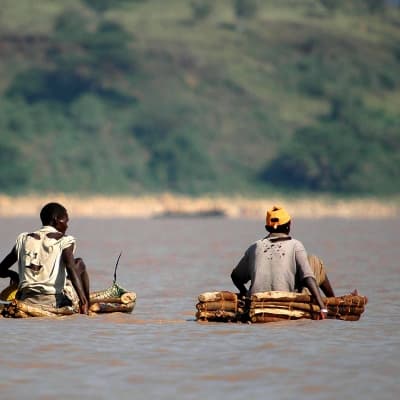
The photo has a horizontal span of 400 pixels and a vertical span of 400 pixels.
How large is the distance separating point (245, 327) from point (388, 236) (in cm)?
2979

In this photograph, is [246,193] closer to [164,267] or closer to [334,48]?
[334,48]

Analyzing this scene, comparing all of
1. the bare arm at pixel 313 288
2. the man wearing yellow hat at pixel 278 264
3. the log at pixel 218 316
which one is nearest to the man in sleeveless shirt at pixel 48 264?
the log at pixel 218 316

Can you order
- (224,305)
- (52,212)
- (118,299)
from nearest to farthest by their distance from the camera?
(224,305) < (52,212) < (118,299)

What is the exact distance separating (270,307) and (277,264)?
424mm

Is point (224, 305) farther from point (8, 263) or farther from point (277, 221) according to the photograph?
point (8, 263)

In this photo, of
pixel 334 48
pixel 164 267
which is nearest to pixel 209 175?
pixel 334 48

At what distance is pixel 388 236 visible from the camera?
43562mm

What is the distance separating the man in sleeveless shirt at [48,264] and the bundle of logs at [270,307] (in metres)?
1.29

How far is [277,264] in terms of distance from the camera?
561 inches

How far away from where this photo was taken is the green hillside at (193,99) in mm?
124812

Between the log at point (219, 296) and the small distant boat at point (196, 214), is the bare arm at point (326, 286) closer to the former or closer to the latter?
the log at point (219, 296)

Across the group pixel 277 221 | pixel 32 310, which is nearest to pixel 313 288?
pixel 277 221

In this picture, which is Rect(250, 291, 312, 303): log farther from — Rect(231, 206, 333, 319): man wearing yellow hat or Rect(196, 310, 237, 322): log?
Rect(196, 310, 237, 322): log

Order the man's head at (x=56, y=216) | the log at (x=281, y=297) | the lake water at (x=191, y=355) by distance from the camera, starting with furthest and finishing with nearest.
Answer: the man's head at (x=56, y=216) < the log at (x=281, y=297) < the lake water at (x=191, y=355)
